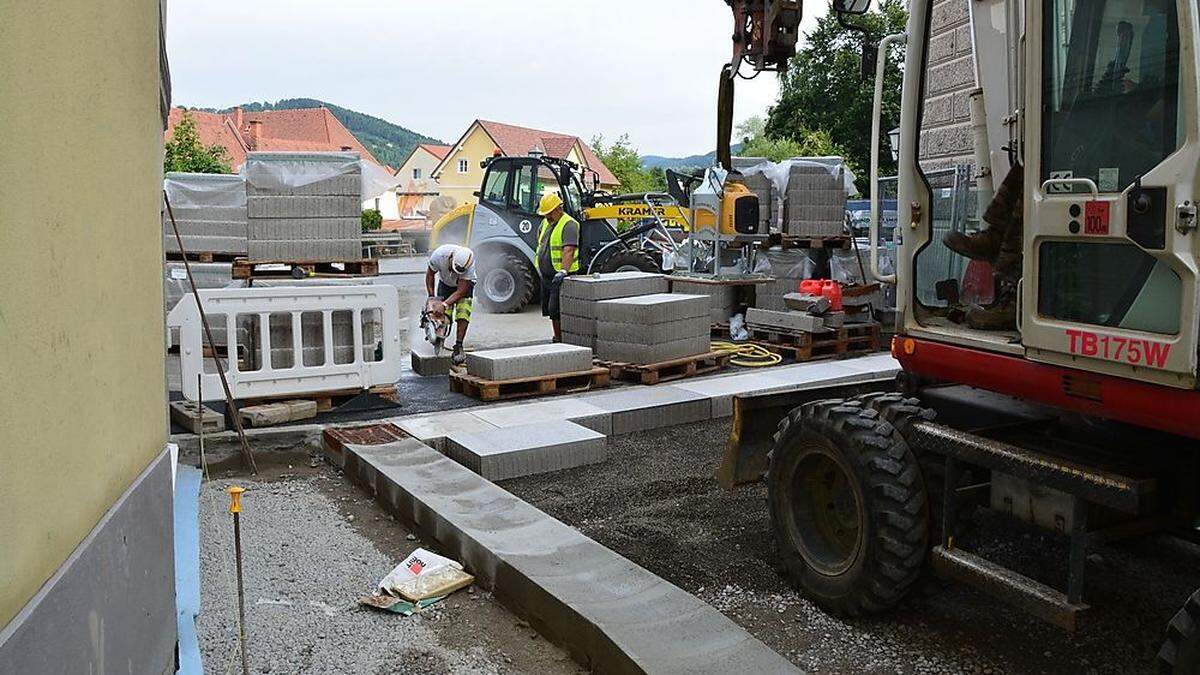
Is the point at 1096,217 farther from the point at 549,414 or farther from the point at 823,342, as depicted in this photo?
the point at 823,342

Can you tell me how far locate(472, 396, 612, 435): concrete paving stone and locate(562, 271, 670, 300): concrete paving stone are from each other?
6.53 feet

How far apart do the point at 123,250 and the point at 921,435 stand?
131 inches

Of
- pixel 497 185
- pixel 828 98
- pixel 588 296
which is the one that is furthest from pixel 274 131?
pixel 588 296

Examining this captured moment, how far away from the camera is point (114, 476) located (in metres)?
2.88

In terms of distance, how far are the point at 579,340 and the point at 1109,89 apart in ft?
24.5

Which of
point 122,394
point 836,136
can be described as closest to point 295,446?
point 122,394

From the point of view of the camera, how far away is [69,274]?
241 cm

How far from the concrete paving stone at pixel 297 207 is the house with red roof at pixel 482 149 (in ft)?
246

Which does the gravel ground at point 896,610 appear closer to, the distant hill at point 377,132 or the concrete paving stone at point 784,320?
the concrete paving stone at point 784,320

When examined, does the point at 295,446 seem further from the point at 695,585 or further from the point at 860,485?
the point at 860,485

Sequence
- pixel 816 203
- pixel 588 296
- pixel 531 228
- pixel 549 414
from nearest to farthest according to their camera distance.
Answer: pixel 549 414, pixel 588 296, pixel 816 203, pixel 531 228

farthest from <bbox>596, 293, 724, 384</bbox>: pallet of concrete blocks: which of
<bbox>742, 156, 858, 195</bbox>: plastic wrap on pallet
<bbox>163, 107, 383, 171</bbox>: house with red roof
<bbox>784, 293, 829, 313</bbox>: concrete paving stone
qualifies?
<bbox>163, 107, 383, 171</bbox>: house with red roof

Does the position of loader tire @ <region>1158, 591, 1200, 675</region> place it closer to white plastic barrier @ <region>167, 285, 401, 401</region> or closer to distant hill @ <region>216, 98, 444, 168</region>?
white plastic barrier @ <region>167, 285, 401, 401</region>

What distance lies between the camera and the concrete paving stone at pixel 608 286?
1047 cm
